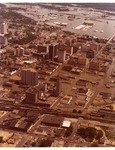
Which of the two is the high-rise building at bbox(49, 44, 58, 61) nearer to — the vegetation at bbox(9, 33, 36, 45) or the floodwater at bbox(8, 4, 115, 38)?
the vegetation at bbox(9, 33, 36, 45)

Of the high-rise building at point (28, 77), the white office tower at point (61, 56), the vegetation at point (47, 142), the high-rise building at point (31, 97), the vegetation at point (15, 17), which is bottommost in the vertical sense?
the vegetation at point (47, 142)

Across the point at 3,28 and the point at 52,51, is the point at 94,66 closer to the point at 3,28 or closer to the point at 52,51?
the point at 52,51

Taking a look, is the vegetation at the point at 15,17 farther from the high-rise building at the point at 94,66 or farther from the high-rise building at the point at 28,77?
Answer: the high-rise building at the point at 28,77

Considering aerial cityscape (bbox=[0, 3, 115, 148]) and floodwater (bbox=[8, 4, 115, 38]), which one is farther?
floodwater (bbox=[8, 4, 115, 38])

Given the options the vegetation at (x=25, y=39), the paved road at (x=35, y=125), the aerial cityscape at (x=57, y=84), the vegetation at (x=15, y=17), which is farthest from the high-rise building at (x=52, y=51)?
the vegetation at (x=15, y=17)

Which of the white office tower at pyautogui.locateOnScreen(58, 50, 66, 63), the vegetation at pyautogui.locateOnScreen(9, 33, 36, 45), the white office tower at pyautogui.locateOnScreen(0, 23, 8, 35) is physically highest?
the white office tower at pyautogui.locateOnScreen(0, 23, 8, 35)

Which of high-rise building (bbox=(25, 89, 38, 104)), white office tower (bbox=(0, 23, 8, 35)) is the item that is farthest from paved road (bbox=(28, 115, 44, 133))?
white office tower (bbox=(0, 23, 8, 35))

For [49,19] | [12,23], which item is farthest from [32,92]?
[49,19]

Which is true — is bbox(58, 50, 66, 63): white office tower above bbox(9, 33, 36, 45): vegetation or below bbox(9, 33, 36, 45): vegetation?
below
